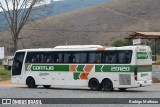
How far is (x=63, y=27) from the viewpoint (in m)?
126

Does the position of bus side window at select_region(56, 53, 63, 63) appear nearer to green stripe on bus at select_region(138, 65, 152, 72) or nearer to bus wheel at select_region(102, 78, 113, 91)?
bus wheel at select_region(102, 78, 113, 91)

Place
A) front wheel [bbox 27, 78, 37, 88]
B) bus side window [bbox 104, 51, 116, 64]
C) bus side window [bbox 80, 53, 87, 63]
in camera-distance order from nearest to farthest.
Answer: bus side window [bbox 104, 51, 116, 64] < bus side window [bbox 80, 53, 87, 63] < front wheel [bbox 27, 78, 37, 88]

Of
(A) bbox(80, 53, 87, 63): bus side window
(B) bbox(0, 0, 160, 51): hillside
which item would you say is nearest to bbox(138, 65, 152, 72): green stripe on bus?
(A) bbox(80, 53, 87, 63): bus side window

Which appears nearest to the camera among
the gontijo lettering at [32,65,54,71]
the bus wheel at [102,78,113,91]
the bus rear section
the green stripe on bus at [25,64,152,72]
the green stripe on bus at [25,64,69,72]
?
the bus rear section

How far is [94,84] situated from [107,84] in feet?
3.47

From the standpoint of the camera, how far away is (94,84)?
32.0 m

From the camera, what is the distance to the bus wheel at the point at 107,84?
30.9 m

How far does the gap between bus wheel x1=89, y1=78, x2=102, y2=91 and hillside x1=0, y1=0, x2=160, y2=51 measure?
Result: 224ft

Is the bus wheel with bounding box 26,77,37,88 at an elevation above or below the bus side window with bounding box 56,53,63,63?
below

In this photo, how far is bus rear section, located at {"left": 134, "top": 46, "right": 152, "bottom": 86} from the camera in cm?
3011

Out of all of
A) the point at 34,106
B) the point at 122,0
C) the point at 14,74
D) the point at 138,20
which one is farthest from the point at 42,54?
the point at 122,0

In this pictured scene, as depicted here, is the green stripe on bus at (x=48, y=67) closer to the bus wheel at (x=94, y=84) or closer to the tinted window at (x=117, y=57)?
the bus wheel at (x=94, y=84)

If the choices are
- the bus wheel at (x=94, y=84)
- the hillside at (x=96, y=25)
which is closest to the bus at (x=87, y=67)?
the bus wheel at (x=94, y=84)

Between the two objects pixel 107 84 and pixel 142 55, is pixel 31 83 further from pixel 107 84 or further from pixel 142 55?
pixel 142 55
